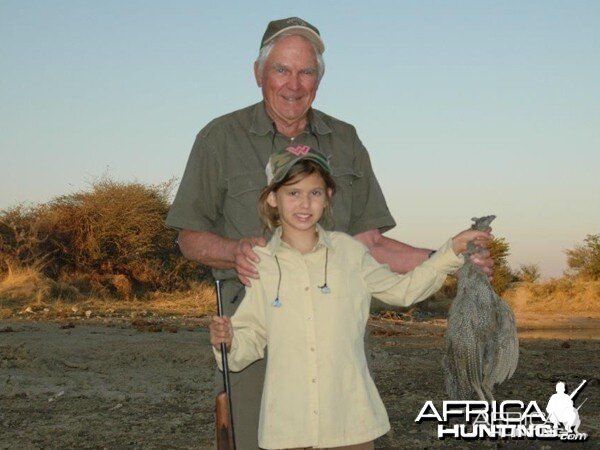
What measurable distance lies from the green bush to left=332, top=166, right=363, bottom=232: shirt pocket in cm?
1956

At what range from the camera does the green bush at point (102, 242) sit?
81.7 ft

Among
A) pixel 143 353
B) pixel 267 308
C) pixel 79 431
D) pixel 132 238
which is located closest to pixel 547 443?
pixel 79 431

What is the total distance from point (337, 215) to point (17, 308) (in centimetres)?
1428

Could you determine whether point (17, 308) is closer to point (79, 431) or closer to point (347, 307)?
point (79, 431)

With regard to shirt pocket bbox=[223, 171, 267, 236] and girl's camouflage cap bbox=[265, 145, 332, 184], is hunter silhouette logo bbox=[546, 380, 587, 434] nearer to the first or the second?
shirt pocket bbox=[223, 171, 267, 236]

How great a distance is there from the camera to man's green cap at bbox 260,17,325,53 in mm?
4680

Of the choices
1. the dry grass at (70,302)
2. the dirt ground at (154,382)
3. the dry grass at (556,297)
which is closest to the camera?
the dirt ground at (154,382)

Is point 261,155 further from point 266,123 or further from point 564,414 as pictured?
point 564,414

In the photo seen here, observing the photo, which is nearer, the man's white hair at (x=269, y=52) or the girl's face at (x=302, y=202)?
the girl's face at (x=302, y=202)

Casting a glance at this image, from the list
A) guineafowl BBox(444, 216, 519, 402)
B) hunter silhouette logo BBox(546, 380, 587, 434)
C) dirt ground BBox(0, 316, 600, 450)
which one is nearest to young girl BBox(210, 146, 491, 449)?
guineafowl BBox(444, 216, 519, 402)

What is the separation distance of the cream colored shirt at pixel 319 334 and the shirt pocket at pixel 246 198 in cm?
51

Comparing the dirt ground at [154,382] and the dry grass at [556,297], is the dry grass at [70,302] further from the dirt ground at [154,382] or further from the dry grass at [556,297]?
the dry grass at [556,297]

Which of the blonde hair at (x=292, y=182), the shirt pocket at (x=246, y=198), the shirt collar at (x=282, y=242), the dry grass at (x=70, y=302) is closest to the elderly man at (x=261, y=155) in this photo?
the shirt pocket at (x=246, y=198)

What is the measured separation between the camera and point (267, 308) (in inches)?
162
